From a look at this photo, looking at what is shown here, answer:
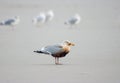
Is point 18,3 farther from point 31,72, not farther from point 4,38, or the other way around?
point 31,72

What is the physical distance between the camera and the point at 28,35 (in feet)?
58.0

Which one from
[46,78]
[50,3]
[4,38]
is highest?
[50,3]

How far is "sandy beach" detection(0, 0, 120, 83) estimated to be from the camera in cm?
1074

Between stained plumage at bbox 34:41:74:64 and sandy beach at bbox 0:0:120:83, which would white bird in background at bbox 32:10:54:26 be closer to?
sandy beach at bbox 0:0:120:83

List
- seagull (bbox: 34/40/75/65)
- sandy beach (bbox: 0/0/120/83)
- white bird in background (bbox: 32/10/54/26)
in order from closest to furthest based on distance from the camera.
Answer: sandy beach (bbox: 0/0/120/83), seagull (bbox: 34/40/75/65), white bird in background (bbox: 32/10/54/26)

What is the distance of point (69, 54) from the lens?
13.6 metres

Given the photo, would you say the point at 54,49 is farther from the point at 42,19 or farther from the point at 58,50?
the point at 42,19

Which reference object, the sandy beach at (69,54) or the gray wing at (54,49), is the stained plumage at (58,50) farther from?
the sandy beach at (69,54)

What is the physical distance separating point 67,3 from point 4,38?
53.5 ft

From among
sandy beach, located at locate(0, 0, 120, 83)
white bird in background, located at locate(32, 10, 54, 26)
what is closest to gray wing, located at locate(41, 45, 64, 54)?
sandy beach, located at locate(0, 0, 120, 83)

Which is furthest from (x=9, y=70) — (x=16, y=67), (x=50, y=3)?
(x=50, y=3)

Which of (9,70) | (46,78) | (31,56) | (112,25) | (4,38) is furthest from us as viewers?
(112,25)

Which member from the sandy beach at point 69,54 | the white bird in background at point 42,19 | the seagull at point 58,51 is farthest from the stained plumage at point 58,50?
the white bird in background at point 42,19

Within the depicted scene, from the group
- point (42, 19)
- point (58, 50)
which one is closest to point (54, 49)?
point (58, 50)
